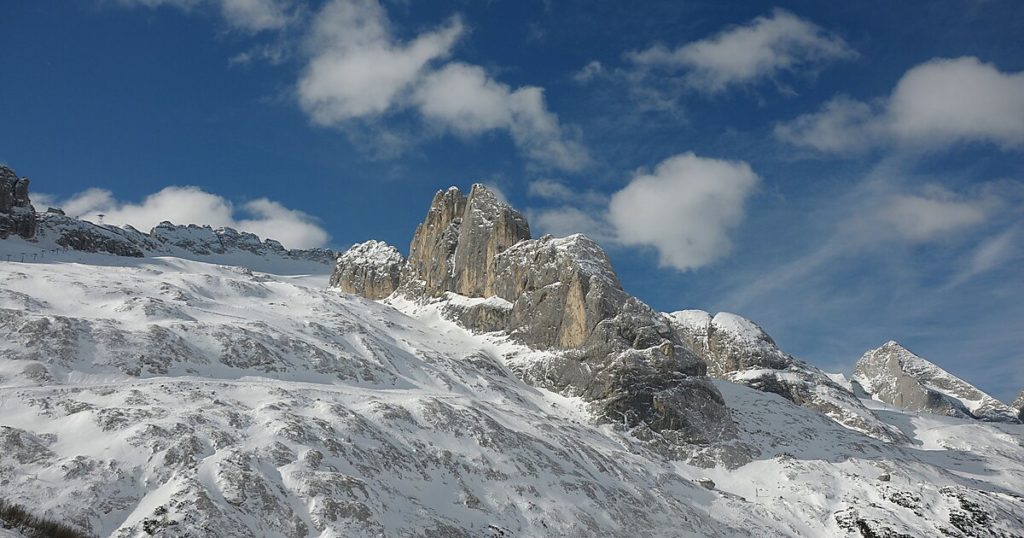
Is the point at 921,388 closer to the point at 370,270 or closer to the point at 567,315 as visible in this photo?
the point at 567,315

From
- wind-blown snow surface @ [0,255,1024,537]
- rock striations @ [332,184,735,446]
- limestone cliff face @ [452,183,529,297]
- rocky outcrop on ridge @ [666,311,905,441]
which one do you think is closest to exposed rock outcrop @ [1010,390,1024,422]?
rocky outcrop on ridge @ [666,311,905,441]

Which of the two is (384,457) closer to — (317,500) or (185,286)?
(317,500)

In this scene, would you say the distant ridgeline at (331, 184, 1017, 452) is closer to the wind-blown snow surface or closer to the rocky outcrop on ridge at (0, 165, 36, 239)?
the wind-blown snow surface

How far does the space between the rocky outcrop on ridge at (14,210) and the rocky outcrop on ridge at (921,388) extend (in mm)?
182459

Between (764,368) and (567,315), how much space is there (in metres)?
48.0

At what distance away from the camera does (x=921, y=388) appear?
17250cm

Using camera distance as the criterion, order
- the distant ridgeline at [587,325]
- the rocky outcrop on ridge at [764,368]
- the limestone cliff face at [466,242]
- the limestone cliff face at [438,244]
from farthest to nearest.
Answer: the limestone cliff face at [438,244] → the limestone cliff face at [466,242] → the rocky outcrop on ridge at [764,368] → the distant ridgeline at [587,325]

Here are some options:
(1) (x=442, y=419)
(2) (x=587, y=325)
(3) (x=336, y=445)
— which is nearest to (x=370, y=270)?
(2) (x=587, y=325)

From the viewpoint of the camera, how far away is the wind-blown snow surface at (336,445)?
3562 centimetres

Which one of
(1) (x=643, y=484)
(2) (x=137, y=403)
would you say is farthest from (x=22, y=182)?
(1) (x=643, y=484)

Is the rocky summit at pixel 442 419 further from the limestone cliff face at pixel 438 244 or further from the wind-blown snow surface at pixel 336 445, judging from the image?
the limestone cliff face at pixel 438 244

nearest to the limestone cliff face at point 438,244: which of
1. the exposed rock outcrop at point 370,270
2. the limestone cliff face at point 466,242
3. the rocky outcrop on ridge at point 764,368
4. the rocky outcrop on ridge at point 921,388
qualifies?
the limestone cliff face at point 466,242

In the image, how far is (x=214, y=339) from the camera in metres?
62.2

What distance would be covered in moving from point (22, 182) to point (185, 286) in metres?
50.9
